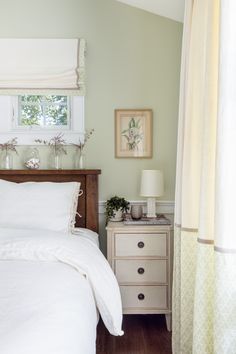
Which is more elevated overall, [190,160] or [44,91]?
[44,91]

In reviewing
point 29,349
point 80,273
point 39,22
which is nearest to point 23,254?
point 80,273

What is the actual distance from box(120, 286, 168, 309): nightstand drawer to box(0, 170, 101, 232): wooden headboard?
546 millimetres

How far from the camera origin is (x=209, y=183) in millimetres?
1575

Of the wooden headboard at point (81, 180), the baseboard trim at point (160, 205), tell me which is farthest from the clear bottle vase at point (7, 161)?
the baseboard trim at point (160, 205)

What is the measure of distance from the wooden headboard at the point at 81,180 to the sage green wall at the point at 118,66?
20 cm

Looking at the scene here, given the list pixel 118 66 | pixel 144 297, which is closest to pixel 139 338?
pixel 144 297

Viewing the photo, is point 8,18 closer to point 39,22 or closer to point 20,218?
point 39,22

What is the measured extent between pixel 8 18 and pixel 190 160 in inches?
87.8

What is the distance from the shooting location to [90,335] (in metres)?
1.53

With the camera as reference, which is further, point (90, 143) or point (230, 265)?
point (90, 143)

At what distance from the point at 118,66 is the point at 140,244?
1503mm

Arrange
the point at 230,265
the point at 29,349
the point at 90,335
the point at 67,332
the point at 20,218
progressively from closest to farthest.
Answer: the point at 29,349 < the point at 67,332 < the point at 230,265 < the point at 90,335 < the point at 20,218

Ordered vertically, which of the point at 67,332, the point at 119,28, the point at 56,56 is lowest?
the point at 67,332

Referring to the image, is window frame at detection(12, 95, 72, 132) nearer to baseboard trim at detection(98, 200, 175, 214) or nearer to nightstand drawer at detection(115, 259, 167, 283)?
baseboard trim at detection(98, 200, 175, 214)
